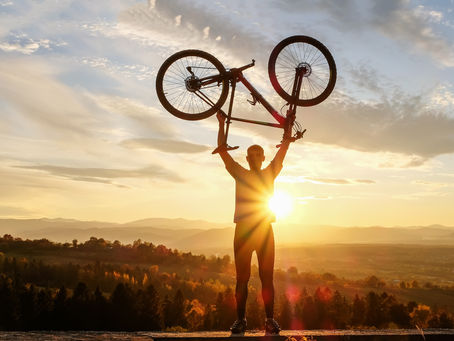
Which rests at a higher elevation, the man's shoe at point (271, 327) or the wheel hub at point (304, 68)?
the wheel hub at point (304, 68)

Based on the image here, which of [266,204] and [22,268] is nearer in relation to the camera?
[266,204]

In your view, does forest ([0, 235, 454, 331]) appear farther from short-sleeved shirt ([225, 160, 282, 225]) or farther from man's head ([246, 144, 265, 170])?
man's head ([246, 144, 265, 170])

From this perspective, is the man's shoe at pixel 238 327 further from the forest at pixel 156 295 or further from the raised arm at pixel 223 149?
the forest at pixel 156 295

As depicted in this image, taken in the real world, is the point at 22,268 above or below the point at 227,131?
below

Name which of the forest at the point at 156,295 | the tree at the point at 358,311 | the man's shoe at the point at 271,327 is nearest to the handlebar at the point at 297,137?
the man's shoe at the point at 271,327

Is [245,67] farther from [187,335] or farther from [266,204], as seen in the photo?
[187,335]

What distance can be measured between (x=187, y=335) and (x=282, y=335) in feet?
5.00

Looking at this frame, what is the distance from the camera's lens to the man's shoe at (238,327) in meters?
7.95

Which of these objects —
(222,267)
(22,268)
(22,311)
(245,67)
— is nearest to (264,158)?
(245,67)

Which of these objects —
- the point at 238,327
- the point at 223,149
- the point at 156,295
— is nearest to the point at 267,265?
the point at 238,327

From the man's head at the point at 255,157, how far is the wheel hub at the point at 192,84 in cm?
281

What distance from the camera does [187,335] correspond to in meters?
7.27

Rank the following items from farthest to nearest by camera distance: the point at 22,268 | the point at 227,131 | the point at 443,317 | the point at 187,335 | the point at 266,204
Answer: the point at 22,268 → the point at 443,317 → the point at 227,131 → the point at 266,204 → the point at 187,335

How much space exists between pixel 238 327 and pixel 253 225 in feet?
5.74
